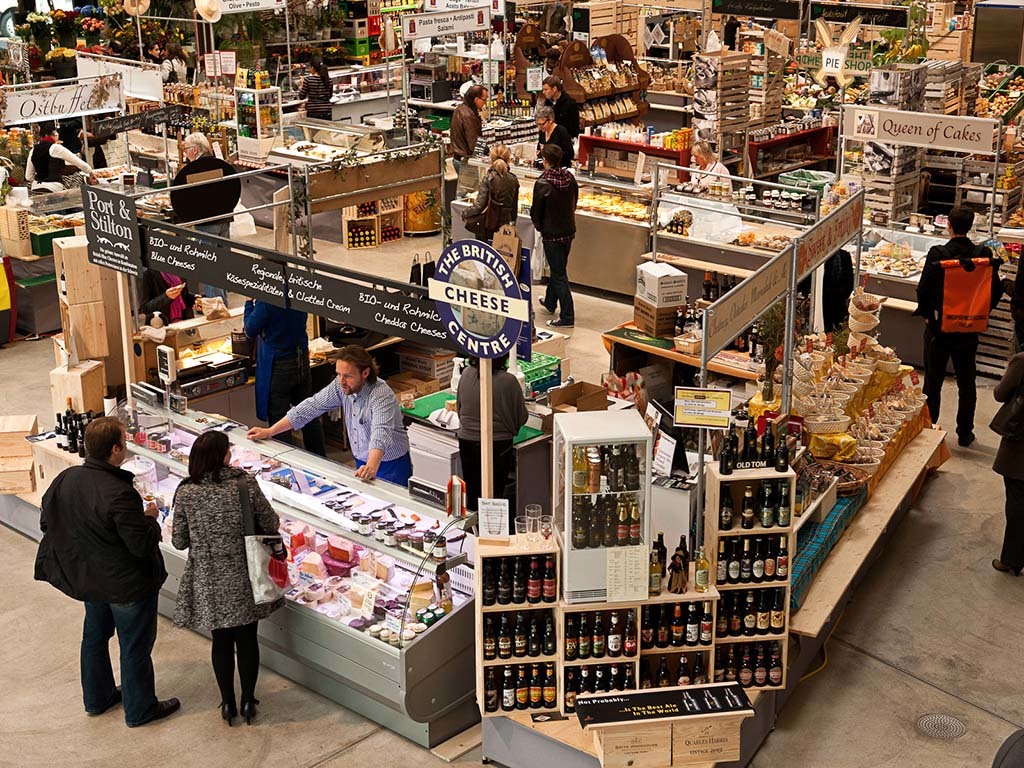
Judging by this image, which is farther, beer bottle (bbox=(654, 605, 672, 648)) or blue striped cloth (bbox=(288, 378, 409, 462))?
blue striped cloth (bbox=(288, 378, 409, 462))

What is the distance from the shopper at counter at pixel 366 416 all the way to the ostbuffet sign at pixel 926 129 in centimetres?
590

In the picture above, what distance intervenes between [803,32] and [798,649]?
16.9 metres

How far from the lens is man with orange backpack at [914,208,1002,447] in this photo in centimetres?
901

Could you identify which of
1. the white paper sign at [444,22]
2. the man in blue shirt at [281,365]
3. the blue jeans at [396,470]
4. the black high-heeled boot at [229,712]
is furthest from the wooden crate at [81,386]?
the white paper sign at [444,22]

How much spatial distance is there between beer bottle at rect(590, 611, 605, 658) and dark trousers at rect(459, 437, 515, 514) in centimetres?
174

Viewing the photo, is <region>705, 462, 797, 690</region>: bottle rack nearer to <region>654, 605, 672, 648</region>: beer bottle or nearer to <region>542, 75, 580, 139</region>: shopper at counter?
<region>654, 605, 672, 648</region>: beer bottle

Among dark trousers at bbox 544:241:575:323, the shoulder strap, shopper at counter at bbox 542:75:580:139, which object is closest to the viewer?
the shoulder strap

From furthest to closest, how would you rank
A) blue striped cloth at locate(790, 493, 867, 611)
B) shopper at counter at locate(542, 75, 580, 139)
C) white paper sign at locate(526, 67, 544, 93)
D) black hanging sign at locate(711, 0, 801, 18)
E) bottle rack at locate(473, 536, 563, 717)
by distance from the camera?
black hanging sign at locate(711, 0, 801, 18)
white paper sign at locate(526, 67, 544, 93)
shopper at counter at locate(542, 75, 580, 139)
blue striped cloth at locate(790, 493, 867, 611)
bottle rack at locate(473, 536, 563, 717)

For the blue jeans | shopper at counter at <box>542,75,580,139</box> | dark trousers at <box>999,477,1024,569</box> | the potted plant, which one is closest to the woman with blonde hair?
shopper at counter at <box>542,75,580,139</box>

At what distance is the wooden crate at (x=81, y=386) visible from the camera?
8.14m

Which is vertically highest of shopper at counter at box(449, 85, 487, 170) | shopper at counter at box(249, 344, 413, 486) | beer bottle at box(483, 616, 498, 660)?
shopper at counter at box(449, 85, 487, 170)

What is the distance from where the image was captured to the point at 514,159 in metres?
13.5

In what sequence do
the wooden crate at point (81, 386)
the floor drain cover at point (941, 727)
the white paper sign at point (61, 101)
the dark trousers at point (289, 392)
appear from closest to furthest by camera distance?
the floor drain cover at point (941, 727) → the wooden crate at point (81, 386) → the dark trousers at point (289, 392) → the white paper sign at point (61, 101)

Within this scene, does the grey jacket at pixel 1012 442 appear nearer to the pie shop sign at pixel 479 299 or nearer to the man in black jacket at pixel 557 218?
the pie shop sign at pixel 479 299
